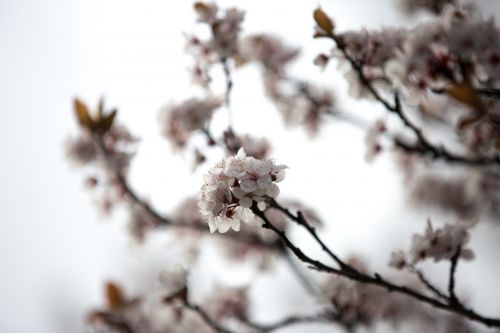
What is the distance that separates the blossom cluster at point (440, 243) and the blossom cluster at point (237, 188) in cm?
44

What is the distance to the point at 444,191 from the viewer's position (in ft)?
8.76

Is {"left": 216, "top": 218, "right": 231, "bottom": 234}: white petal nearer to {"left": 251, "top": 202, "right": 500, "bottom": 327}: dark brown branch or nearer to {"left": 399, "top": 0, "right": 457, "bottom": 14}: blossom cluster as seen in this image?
{"left": 251, "top": 202, "right": 500, "bottom": 327}: dark brown branch

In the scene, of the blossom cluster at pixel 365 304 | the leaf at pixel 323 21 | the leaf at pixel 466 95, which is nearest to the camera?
the leaf at pixel 466 95

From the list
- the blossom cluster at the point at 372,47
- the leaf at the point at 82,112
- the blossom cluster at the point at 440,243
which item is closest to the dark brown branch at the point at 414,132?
the blossom cluster at the point at 372,47

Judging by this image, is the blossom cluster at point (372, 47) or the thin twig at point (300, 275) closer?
the blossom cluster at point (372, 47)

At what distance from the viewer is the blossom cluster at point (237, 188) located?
924 mm

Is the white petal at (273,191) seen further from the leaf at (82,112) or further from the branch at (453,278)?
the leaf at (82,112)

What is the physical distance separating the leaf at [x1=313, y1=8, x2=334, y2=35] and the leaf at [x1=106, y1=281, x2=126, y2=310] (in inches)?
54.7

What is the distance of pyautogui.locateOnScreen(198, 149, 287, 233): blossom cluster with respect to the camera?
36.4 inches

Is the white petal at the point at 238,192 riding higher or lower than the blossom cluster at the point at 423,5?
lower

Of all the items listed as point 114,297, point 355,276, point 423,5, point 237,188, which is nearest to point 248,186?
point 237,188

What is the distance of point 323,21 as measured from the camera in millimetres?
1291

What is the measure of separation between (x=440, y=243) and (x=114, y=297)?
1390 mm

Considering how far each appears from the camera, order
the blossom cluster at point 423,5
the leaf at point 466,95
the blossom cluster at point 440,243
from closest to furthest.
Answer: the leaf at point 466,95 → the blossom cluster at point 440,243 → the blossom cluster at point 423,5
